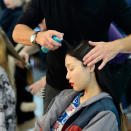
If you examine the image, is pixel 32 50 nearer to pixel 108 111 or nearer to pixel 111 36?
pixel 111 36

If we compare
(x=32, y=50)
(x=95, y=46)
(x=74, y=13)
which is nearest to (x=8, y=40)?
(x=32, y=50)

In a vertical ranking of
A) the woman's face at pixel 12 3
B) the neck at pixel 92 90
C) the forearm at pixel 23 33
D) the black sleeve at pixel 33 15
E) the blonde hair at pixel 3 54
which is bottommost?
the blonde hair at pixel 3 54

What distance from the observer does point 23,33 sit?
1.48 meters

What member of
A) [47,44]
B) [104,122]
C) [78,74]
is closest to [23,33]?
[47,44]

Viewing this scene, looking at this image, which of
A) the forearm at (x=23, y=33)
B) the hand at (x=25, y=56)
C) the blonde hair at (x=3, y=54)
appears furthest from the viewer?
the hand at (x=25, y=56)

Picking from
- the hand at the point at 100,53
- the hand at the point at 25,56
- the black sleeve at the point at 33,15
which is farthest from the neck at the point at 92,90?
the hand at the point at 25,56

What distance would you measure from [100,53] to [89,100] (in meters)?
0.25

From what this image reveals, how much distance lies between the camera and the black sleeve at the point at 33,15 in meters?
1.50

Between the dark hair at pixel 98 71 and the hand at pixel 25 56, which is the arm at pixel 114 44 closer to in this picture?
the dark hair at pixel 98 71

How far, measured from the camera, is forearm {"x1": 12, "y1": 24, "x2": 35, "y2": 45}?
4.76 ft

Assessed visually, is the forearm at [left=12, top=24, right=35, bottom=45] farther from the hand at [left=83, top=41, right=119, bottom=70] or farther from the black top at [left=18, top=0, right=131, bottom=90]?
the hand at [left=83, top=41, right=119, bottom=70]

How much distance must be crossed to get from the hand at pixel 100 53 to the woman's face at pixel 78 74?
1.9 inches

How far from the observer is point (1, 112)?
1.88m

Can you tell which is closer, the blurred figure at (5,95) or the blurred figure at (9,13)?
the blurred figure at (5,95)
